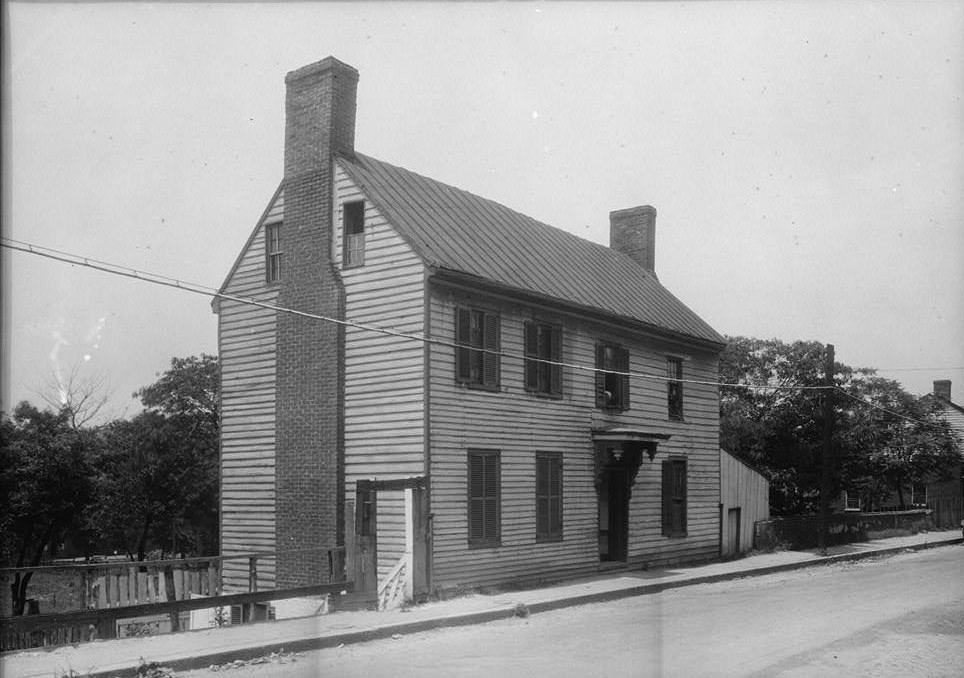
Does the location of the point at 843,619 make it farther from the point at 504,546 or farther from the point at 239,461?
the point at 239,461

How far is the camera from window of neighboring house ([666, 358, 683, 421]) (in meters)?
26.1

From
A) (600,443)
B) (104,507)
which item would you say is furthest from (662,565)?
(104,507)

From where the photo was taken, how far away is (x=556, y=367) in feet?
70.5

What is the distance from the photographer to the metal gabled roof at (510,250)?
63.2ft

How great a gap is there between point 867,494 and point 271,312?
105 ft

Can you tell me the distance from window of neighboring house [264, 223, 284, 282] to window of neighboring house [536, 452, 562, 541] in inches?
268

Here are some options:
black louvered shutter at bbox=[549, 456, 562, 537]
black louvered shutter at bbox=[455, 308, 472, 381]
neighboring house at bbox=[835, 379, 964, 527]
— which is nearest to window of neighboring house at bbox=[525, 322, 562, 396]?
black louvered shutter at bbox=[549, 456, 562, 537]

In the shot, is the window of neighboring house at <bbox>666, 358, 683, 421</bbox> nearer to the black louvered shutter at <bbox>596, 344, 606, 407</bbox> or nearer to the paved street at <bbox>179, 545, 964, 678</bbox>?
the black louvered shutter at <bbox>596, 344, 606, 407</bbox>

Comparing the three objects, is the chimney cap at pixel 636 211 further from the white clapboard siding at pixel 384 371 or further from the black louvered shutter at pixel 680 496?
the white clapboard siding at pixel 384 371

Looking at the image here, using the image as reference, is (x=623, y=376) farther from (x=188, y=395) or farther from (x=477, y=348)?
(x=188, y=395)

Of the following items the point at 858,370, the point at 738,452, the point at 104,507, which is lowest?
the point at 104,507

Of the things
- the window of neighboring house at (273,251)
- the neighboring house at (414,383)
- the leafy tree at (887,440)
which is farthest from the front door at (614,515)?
the leafy tree at (887,440)

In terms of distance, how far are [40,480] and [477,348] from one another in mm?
24855

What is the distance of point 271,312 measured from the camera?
20641 mm
